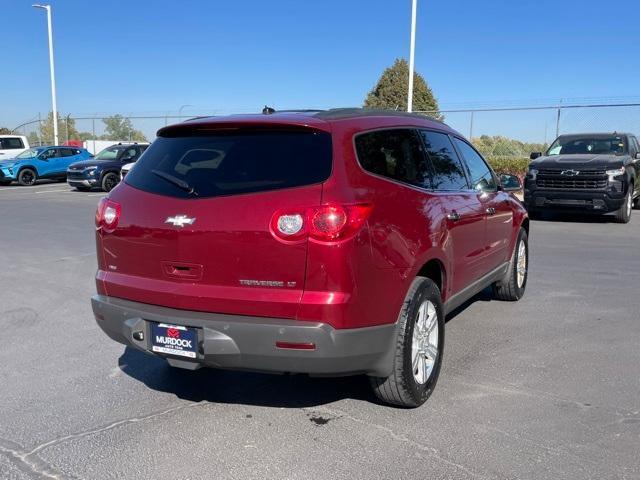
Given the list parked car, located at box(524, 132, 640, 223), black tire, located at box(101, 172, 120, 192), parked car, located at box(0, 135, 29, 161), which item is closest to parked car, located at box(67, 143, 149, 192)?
black tire, located at box(101, 172, 120, 192)

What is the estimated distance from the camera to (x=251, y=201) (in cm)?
320

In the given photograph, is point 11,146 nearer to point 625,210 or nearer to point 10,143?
point 10,143

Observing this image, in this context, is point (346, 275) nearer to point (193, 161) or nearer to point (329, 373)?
point (329, 373)

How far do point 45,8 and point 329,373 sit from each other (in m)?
34.5

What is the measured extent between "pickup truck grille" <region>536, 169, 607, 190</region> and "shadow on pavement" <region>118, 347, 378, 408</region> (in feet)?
31.5

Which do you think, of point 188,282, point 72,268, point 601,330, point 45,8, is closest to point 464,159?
point 601,330

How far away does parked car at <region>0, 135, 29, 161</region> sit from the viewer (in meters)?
26.5

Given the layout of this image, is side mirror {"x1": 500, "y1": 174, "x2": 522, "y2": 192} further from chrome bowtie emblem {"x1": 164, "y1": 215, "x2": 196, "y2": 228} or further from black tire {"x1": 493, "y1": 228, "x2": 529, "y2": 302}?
chrome bowtie emblem {"x1": 164, "y1": 215, "x2": 196, "y2": 228}

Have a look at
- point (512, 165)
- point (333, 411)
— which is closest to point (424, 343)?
point (333, 411)

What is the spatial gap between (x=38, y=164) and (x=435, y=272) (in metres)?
24.1

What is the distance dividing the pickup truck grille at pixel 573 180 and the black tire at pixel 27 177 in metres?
20.0

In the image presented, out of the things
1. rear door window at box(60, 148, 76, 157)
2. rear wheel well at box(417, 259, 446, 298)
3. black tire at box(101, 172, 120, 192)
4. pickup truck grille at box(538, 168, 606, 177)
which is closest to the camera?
rear wheel well at box(417, 259, 446, 298)

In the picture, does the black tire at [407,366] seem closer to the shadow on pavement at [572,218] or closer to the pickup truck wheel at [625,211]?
the pickup truck wheel at [625,211]

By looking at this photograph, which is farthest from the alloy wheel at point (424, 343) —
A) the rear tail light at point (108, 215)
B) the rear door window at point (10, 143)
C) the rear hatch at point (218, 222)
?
the rear door window at point (10, 143)
